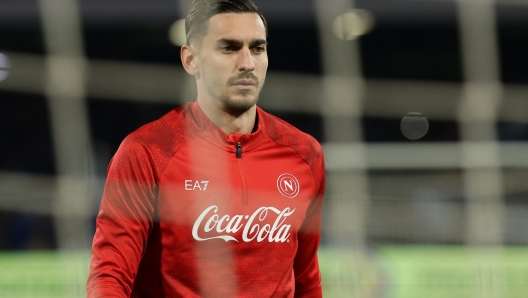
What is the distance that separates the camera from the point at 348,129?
6.16 m

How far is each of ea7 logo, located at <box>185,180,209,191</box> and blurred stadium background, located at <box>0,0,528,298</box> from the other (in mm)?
2503

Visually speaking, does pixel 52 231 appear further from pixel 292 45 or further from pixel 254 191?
pixel 254 191

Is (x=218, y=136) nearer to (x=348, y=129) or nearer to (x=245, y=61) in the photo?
(x=245, y=61)

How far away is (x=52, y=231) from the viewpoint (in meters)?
6.11

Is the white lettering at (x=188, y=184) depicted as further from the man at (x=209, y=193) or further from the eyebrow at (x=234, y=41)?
the eyebrow at (x=234, y=41)

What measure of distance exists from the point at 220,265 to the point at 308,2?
591 cm

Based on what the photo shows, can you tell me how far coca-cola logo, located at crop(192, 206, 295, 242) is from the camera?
5.22 ft

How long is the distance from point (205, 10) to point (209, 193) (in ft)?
1.29

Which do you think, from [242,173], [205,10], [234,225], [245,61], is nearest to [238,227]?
[234,225]

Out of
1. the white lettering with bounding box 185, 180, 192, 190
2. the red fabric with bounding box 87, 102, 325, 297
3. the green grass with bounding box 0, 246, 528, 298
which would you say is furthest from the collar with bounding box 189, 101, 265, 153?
the green grass with bounding box 0, 246, 528, 298

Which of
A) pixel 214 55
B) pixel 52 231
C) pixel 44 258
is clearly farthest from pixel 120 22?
pixel 214 55

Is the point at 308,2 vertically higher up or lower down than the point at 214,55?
higher up

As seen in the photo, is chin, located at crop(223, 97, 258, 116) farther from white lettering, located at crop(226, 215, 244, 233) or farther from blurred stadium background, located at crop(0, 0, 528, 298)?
blurred stadium background, located at crop(0, 0, 528, 298)

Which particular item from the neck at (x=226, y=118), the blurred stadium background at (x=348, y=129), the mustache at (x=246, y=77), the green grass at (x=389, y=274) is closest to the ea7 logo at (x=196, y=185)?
the neck at (x=226, y=118)
